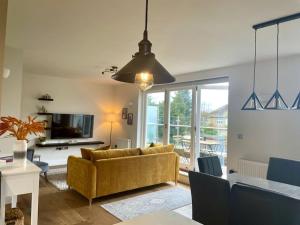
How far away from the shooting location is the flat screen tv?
6.30 m

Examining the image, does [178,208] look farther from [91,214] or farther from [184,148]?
[184,148]

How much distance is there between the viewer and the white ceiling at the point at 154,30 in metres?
2.21

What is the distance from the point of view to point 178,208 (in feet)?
12.2

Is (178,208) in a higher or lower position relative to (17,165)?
lower

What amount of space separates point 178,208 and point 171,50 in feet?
8.37

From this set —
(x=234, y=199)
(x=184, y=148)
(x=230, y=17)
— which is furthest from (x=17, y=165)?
(x=184, y=148)

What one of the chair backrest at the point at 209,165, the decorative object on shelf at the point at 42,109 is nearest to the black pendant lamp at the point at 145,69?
the chair backrest at the point at 209,165

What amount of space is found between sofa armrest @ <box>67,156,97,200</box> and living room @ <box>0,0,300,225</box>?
2 centimetres

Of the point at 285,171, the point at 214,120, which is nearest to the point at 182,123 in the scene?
the point at 214,120

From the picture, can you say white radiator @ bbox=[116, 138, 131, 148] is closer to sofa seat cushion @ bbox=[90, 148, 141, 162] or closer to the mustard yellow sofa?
the mustard yellow sofa

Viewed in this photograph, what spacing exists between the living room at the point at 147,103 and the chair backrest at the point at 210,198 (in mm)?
18

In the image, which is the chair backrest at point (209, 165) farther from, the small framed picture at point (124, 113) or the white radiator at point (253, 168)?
the small framed picture at point (124, 113)

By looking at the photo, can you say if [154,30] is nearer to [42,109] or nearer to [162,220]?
[162,220]

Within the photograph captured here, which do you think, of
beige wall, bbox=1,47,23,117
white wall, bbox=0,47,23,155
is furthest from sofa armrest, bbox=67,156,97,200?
beige wall, bbox=1,47,23,117
